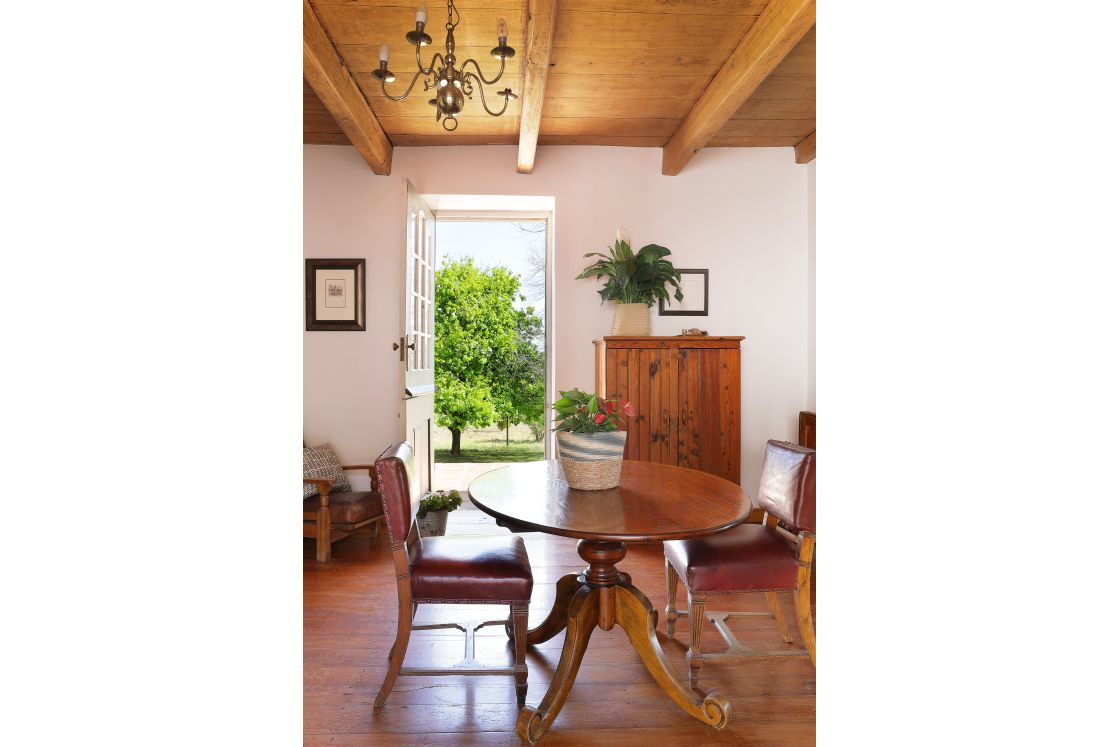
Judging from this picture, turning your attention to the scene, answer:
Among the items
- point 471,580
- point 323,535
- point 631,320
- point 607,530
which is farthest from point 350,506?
point 607,530

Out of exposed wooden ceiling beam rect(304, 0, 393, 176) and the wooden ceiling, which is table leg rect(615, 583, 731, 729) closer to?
the wooden ceiling

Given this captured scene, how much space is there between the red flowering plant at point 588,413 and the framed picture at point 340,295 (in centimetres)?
253

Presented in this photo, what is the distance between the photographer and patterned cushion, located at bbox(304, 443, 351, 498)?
3529 mm

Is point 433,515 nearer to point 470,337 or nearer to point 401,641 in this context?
point 401,641

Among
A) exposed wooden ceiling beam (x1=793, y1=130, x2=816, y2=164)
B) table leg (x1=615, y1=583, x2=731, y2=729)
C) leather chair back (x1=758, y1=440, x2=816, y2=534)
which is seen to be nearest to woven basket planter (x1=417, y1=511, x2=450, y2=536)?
table leg (x1=615, y1=583, x2=731, y2=729)

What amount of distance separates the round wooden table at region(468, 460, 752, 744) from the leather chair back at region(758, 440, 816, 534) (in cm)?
20

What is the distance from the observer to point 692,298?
4.19m

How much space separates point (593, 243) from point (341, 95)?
189 centimetres
